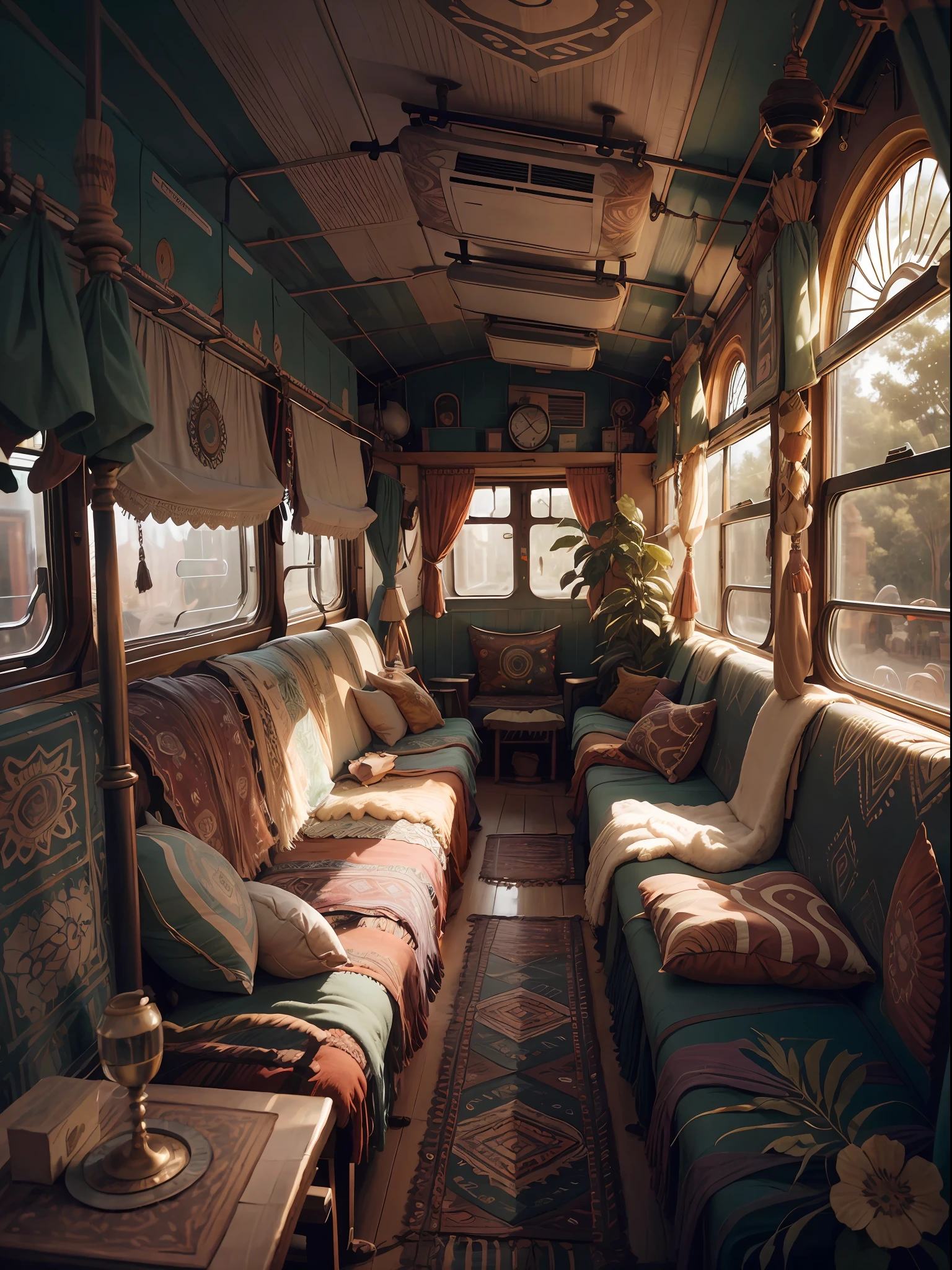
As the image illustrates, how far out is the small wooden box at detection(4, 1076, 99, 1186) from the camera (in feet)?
4.16

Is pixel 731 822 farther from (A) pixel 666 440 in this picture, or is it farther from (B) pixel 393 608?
(A) pixel 666 440

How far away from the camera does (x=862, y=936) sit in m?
1.99

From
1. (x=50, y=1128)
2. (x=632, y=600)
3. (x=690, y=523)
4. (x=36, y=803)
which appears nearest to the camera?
(x=50, y=1128)

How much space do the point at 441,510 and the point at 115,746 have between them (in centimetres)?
532

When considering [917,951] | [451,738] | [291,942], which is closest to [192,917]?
[291,942]

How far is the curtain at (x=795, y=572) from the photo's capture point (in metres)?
2.75

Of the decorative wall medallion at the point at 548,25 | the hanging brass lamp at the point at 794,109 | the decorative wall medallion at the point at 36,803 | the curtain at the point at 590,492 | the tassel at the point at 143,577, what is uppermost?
the decorative wall medallion at the point at 548,25

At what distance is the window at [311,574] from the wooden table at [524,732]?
1.44 meters

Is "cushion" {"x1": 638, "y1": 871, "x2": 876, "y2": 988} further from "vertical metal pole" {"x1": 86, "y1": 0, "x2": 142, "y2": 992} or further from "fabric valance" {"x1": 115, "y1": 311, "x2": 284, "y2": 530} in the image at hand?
"fabric valance" {"x1": 115, "y1": 311, "x2": 284, "y2": 530}

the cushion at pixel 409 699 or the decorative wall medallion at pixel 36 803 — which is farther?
the cushion at pixel 409 699

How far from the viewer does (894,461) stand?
2.32 m

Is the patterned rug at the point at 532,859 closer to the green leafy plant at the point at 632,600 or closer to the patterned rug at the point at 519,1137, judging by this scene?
the patterned rug at the point at 519,1137

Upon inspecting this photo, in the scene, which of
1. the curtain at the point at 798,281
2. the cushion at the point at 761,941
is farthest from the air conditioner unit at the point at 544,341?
the cushion at the point at 761,941

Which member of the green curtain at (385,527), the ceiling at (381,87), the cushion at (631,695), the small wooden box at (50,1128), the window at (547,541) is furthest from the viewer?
the window at (547,541)
